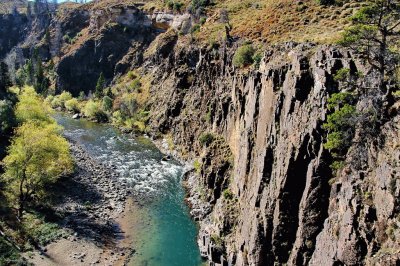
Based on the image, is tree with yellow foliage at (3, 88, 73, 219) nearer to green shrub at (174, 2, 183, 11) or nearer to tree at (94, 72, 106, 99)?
tree at (94, 72, 106, 99)

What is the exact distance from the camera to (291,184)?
3850cm

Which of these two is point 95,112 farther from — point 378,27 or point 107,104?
point 378,27

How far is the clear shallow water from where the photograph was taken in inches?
2012

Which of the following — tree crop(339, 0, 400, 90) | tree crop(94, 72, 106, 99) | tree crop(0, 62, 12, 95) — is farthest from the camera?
tree crop(94, 72, 106, 99)

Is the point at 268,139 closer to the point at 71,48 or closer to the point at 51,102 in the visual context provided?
→ the point at 51,102

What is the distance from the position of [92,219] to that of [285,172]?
106 feet

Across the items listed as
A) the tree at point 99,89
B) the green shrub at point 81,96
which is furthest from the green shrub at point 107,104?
the green shrub at point 81,96

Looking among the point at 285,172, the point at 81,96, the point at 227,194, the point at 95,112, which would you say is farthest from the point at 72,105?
the point at 285,172

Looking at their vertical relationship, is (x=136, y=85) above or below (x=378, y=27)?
below

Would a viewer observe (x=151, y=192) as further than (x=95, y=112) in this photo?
No

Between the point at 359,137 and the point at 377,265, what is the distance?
388 inches

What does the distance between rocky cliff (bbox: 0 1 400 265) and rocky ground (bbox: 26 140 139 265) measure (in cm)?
1059

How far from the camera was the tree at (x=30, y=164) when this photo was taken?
55344 millimetres

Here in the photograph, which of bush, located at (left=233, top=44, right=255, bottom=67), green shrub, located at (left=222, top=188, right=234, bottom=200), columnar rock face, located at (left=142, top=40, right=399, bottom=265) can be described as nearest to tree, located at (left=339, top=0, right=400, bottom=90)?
columnar rock face, located at (left=142, top=40, right=399, bottom=265)
